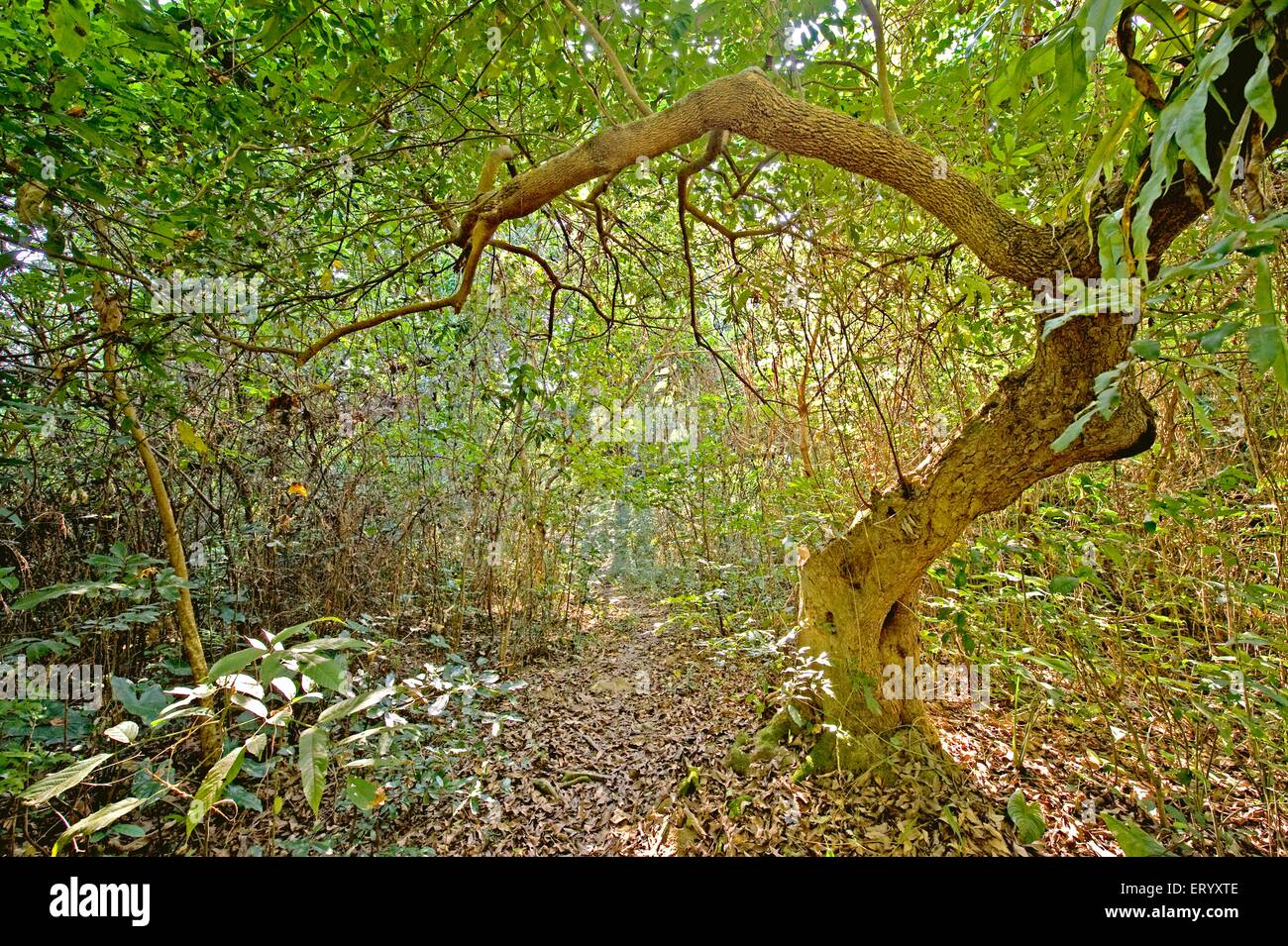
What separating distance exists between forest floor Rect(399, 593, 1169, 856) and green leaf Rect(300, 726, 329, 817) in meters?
1.57

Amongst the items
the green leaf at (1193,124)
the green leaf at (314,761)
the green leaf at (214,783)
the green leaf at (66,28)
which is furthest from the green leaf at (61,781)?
the green leaf at (1193,124)

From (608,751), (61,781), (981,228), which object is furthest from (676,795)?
(981,228)

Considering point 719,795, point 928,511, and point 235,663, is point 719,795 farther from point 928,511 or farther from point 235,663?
point 235,663

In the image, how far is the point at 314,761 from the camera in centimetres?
85

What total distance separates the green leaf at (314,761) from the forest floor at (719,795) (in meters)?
1.57

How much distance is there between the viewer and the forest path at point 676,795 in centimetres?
217

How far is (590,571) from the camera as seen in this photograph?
18.1ft

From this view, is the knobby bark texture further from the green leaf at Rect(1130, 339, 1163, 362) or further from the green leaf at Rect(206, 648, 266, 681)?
the green leaf at Rect(206, 648, 266, 681)

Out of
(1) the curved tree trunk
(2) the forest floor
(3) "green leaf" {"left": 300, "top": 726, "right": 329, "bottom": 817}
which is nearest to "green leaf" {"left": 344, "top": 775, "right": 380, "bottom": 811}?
(3) "green leaf" {"left": 300, "top": 726, "right": 329, "bottom": 817}

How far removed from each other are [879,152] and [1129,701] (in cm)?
263

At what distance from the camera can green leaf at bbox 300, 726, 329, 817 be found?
2.68ft

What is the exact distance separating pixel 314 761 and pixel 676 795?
2250 millimetres

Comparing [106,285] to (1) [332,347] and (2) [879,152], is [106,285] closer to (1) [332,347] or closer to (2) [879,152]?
(1) [332,347]
